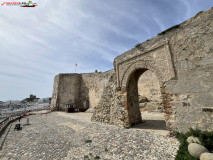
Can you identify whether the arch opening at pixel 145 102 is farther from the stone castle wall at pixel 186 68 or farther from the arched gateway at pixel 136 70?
the stone castle wall at pixel 186 68

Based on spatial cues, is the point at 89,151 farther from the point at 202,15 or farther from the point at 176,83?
the point at 202,15

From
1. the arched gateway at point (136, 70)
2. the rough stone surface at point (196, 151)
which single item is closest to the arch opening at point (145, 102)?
the arched gateway at point (136, 70)

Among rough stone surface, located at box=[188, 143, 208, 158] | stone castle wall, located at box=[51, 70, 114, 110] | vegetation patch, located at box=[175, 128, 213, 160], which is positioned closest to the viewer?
rough stone surface, located at box=[188, 143, 208, 158]

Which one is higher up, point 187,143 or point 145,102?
point 145,102

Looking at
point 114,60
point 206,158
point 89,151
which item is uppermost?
point 114,60

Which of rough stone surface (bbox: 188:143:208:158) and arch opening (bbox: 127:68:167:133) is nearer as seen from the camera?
rough stone surface (bbox: 188:143:208:158)

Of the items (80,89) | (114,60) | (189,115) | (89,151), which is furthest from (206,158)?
(80,89)

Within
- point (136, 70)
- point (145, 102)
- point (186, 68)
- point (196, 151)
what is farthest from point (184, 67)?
point (145, 102)

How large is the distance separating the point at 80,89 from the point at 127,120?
1643 centimetres

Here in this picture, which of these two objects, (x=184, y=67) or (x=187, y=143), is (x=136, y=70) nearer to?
(x=184, y=67)

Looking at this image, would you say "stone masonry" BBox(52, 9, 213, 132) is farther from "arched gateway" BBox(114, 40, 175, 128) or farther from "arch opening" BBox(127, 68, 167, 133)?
"arch opening" BBox(127, 68, 167, 133)

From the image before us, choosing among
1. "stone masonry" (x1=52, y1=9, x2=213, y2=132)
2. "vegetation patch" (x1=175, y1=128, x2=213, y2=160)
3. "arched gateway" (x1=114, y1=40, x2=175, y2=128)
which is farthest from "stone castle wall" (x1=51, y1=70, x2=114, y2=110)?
"vegetation patch" (x1=175, y1=128, x2=213, y2=160)

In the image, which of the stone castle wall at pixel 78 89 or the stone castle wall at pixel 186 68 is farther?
the stone castle wall at pixel 78 89

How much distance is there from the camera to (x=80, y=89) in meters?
21.8
